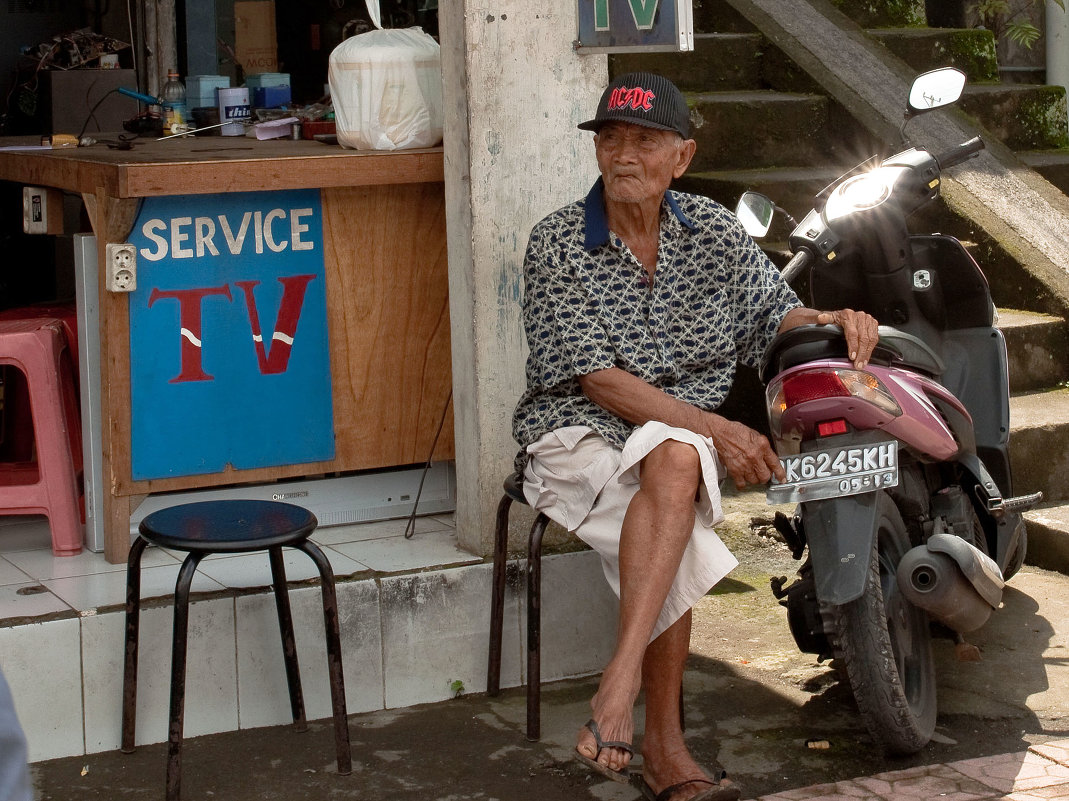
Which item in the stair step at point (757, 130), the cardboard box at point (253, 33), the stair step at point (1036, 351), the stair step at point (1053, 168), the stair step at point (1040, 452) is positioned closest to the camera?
the stair step at point (1040, 452)

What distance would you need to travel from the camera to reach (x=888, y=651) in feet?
11.1

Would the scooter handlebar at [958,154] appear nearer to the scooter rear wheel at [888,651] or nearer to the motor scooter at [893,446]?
the motor scooter at [893,446]

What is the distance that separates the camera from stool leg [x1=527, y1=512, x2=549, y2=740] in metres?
3.63

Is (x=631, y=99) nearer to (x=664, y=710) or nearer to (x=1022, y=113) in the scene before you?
(x=664, y=710)

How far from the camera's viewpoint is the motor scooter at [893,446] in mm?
3404

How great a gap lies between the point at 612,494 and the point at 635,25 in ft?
4.62

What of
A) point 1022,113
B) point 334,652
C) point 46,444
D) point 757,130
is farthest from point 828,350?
point 1022,113

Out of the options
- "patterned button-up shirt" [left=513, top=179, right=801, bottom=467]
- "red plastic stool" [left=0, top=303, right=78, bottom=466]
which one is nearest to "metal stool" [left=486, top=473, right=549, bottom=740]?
"patterned button-up shirt" [left=513, top=179, right=801, bottom=467]

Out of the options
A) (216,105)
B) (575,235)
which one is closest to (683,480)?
(575,235)

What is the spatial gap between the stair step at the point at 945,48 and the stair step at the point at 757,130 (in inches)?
37.0

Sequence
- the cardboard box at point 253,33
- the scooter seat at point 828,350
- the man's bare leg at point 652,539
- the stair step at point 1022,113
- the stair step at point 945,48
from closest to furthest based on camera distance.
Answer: the man's bare leg at point 652,539 < the scooter seat at point 828,350 < the stair step at point 1022,113 < the stair step at point 945,48 < the cardboard box at point 253,33

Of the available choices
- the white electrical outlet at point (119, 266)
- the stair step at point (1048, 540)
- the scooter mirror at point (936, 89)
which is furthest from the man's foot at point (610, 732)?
the stair step at point (1048, 540)

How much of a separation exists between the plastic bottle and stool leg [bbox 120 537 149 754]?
2.34m

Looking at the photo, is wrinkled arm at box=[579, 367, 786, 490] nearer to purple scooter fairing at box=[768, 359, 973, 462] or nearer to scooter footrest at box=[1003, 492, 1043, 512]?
purple scooter fairing at box=[768, 359, 973, 462]
